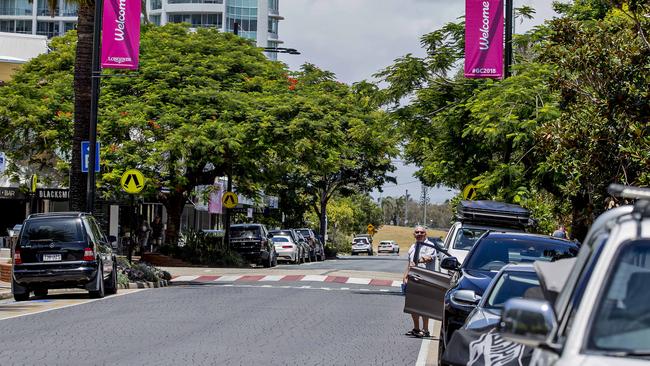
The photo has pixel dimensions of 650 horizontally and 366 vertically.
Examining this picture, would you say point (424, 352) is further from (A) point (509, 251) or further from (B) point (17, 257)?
(B) point (17, 257)

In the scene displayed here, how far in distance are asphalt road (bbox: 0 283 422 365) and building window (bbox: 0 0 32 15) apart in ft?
317

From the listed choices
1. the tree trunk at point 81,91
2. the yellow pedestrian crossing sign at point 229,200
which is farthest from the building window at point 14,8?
the tree trunk at point 81,91

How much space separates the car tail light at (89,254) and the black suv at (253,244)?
2214cm

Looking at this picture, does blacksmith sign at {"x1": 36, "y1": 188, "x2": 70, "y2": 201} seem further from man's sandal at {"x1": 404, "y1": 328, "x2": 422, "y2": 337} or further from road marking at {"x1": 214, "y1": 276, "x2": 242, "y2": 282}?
man's sandal at {"x1": 404, "y1": 328, "x2": 422, "y2": 337}

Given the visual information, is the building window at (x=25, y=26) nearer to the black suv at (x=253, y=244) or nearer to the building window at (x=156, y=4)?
the building window at (x=156, y=4)

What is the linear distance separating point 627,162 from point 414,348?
3.88 metres

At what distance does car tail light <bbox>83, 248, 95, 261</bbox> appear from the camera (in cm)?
2417

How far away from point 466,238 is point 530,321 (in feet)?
57.0

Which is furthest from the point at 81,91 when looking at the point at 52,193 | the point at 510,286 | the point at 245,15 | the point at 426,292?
the point at 245,15

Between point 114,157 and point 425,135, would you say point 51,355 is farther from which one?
point 114,157

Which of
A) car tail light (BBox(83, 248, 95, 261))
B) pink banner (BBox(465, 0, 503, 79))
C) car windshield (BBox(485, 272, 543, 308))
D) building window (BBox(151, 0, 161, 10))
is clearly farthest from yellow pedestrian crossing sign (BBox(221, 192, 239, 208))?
building window (BBox(151, 0, 161, 10))

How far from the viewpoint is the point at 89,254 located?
79.5 feet

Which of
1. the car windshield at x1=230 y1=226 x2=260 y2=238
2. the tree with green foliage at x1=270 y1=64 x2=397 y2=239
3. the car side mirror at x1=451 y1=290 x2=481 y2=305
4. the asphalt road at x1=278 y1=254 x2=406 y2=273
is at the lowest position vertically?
the asphalt road at x1=278 y1=254 x2=406 y2=273

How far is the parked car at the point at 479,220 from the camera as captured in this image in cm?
2216
